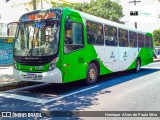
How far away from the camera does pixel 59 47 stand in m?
9.17

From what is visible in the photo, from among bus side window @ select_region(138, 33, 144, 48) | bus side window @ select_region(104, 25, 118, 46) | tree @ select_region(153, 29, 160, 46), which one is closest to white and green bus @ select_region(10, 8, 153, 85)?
bus side window @ select_region(104, 25, 118, 46)

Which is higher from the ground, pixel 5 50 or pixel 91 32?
pixel 91 32

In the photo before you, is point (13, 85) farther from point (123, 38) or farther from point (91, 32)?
point (123, 38)

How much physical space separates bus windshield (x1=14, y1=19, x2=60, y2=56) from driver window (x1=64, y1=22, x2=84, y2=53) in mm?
454

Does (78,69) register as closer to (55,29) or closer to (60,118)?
(55,29)

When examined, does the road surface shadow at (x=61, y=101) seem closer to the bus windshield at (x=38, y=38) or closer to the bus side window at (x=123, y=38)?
the bus windshield at (x=38, y=38)

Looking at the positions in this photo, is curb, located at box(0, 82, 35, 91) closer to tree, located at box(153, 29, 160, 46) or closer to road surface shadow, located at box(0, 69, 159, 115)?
road surface shadow, located at box(0, 69, 159, 115)

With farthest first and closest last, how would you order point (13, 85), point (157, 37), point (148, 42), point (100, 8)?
point (157, 37) → point (100, 8) → point (148, 42) → point (13, 85)

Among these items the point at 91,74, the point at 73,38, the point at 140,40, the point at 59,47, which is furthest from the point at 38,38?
the point at 140,40

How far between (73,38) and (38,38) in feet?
4.31

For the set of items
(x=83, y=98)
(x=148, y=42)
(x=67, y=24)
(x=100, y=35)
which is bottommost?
(x=83, y=98)

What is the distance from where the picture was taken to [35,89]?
10344 millimetres

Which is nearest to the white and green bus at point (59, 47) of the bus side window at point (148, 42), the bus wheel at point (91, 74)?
the bus wheel at point (91, 74)

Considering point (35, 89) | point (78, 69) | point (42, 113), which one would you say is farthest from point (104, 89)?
point (42, 113)
